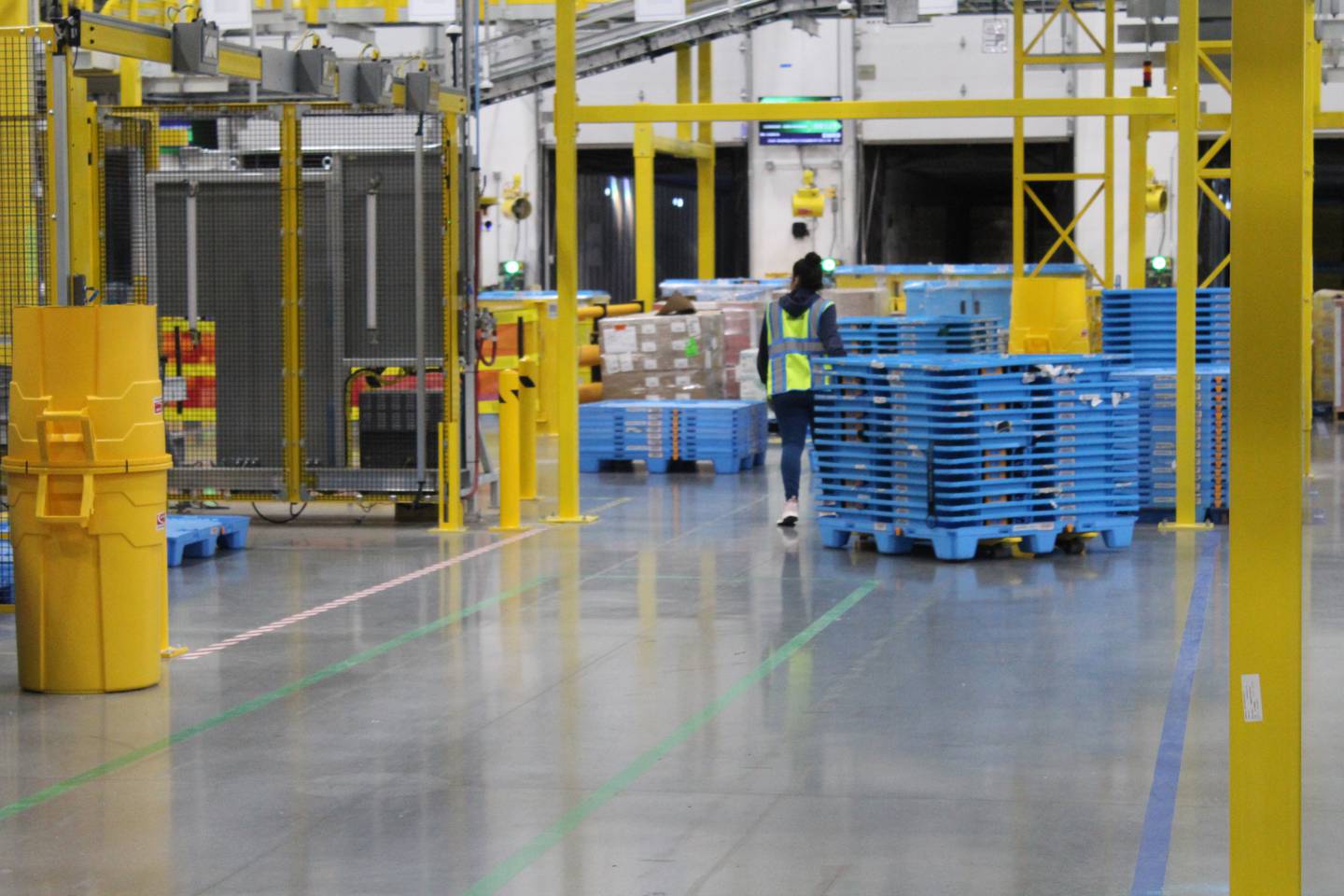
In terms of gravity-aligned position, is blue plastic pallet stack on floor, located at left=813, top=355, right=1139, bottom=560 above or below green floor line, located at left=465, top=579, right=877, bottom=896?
above

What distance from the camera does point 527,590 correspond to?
10453 mm

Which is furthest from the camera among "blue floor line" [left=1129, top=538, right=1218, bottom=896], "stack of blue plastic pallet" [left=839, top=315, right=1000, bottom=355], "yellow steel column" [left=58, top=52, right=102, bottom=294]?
"stack of blue plastic pallet" [left=839, top=315, right=1000, bottom=355]

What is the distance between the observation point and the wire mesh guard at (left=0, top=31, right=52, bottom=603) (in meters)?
10.8

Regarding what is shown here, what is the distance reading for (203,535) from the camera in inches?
460

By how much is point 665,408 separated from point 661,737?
→ 410 inches

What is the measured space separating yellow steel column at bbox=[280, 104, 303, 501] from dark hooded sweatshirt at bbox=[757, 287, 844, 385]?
3278 millimetres

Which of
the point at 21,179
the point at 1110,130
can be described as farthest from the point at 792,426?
the point at 1110,130

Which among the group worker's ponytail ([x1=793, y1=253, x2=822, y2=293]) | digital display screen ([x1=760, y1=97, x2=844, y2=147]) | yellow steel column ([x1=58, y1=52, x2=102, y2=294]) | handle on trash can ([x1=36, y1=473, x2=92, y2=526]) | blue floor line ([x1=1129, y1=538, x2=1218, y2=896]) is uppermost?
digital display screen ([x1=760, y1=97, x2=844, y2=147])

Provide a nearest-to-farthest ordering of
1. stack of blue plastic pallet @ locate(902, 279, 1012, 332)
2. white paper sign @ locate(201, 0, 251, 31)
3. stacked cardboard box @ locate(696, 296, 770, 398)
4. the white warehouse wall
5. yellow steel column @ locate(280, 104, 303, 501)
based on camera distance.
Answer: yellow steel column @ locate(280, 104, 303, 501) < stacked cardboard box @ locate(696, 296, 770, 398) < white paper sign @ locate(201, 0, 251, 31) < stack of blue plastic pallet @ locate(902, 279, 1012, 332) < the white warehouse wall

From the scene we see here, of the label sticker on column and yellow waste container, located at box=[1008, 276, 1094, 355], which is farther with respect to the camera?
yellow waste container, located at box=[1008, 276, 1094, 355]

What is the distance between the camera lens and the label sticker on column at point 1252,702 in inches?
155

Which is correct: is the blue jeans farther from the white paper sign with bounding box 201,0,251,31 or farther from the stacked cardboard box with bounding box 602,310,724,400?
the white paper sign with bounding box 201,0,251,31

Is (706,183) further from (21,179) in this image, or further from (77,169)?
(77,169)

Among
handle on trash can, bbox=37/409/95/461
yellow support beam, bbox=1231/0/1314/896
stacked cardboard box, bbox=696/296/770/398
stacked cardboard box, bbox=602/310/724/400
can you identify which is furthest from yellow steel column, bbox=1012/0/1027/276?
yellow support beam, bbox=1231/0/1314/896
